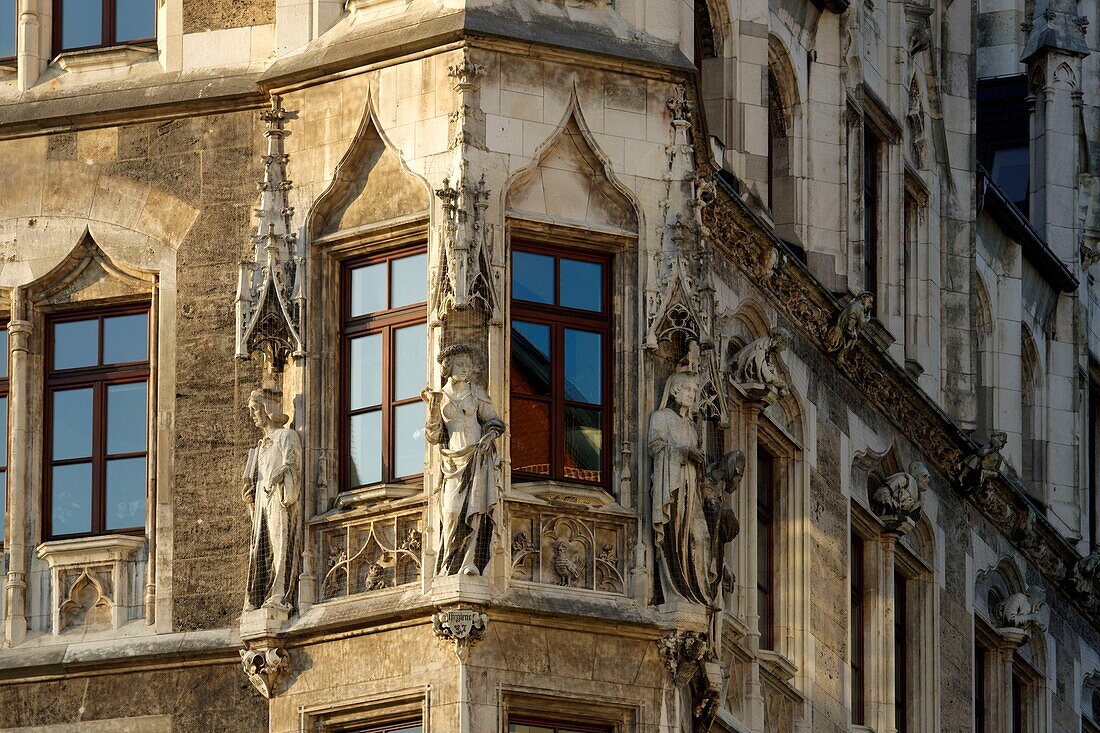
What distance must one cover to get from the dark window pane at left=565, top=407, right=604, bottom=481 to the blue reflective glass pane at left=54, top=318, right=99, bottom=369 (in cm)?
475

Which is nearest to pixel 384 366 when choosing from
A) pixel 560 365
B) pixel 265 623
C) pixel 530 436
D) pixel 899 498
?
pixel 530 436

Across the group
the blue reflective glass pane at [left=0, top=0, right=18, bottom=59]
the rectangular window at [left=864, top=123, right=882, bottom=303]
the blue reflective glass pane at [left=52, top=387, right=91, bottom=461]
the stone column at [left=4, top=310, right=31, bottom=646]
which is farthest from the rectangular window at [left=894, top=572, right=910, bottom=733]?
the blue reflective glass pane at [left=0, top=0, right=18, bottom=59]

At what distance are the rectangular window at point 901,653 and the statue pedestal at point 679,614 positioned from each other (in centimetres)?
923

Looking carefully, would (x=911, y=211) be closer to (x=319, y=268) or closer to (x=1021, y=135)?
(x=1021, y=135)

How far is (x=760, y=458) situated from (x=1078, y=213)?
14361 mm

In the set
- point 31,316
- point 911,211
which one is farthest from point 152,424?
point 911,211

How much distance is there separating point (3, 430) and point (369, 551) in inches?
169

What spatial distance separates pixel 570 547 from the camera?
35.8m

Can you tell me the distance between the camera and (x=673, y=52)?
37.6 m

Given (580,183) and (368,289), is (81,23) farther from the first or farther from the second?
(580,183)

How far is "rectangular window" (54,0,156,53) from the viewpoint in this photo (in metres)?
38.9

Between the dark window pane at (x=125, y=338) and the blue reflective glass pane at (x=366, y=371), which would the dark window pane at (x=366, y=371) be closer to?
the blue reflective glass pane at (x=366, y=371)

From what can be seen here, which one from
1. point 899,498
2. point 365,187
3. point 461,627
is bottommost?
point 461,627

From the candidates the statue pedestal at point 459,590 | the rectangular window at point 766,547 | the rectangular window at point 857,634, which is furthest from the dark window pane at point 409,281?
the rectangular window at point 857,634
